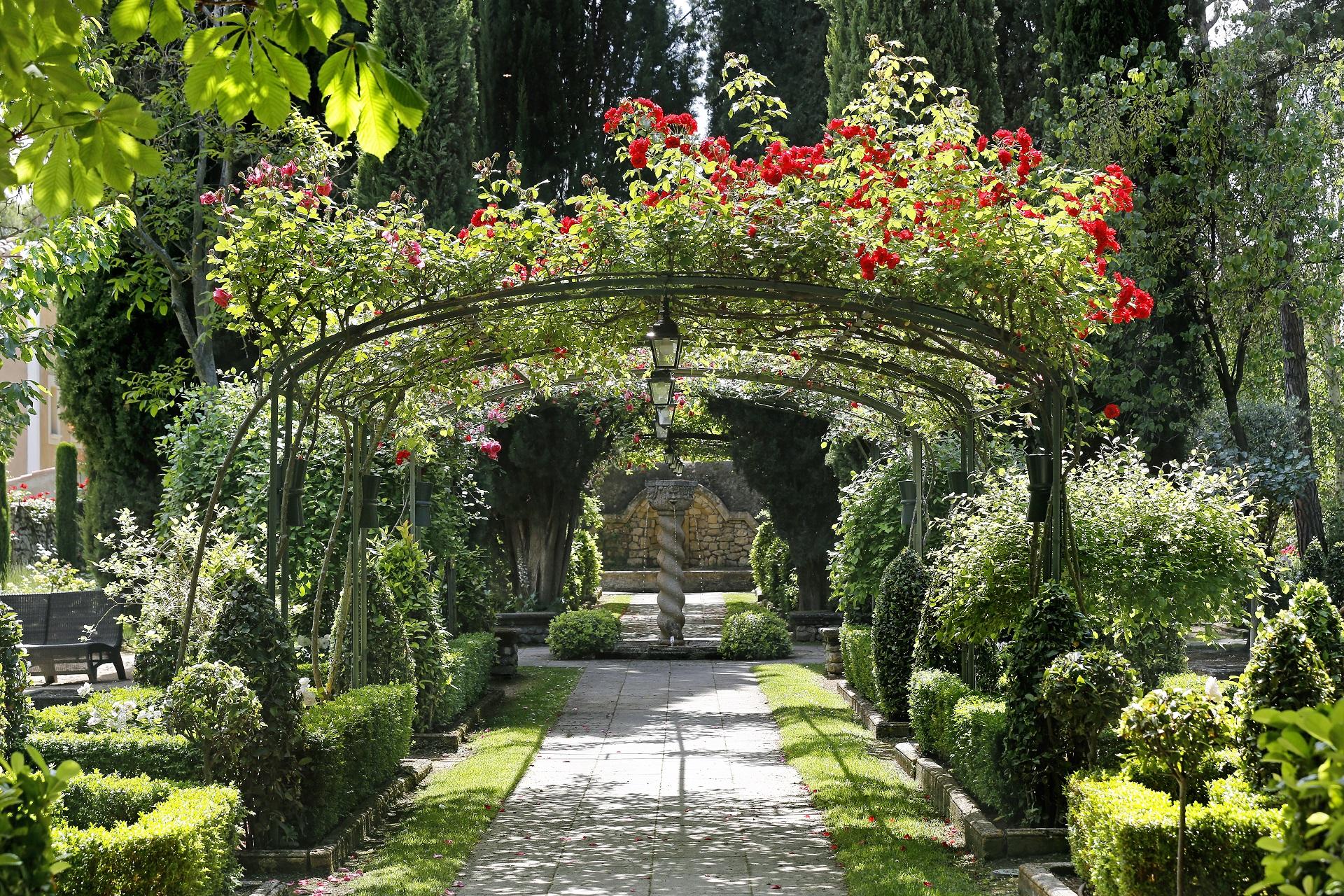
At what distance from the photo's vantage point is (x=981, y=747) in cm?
663

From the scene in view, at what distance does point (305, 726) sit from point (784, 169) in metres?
3.83

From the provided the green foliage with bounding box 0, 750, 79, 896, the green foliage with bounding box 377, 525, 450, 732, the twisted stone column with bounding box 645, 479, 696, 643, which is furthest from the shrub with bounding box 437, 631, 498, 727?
the green foliage with bounding box 0, 750, 79, 896

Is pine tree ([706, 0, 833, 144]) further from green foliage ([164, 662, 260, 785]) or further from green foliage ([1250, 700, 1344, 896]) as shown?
green foliage ([1250, 700, 1344, 896])

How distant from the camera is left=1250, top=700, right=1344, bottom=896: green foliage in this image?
1909mm

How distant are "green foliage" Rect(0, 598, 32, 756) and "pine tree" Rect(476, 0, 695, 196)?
44.0 ft

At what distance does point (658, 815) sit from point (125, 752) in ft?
10.7

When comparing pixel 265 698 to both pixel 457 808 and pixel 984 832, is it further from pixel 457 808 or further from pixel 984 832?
pixel 984 832

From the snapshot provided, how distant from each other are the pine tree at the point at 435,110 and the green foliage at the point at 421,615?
594cm

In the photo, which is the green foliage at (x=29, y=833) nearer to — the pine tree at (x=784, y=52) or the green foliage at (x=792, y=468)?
the green foliage at (x=792, y=468)

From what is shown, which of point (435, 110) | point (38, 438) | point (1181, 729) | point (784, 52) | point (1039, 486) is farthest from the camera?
point (38, 438)

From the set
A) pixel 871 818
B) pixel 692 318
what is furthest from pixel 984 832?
pixel 692 318

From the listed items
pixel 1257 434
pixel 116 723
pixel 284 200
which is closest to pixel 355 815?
pixel 116 723

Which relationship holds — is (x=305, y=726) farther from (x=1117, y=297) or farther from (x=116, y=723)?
(x=1117, y=297)

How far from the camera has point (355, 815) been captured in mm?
6922
